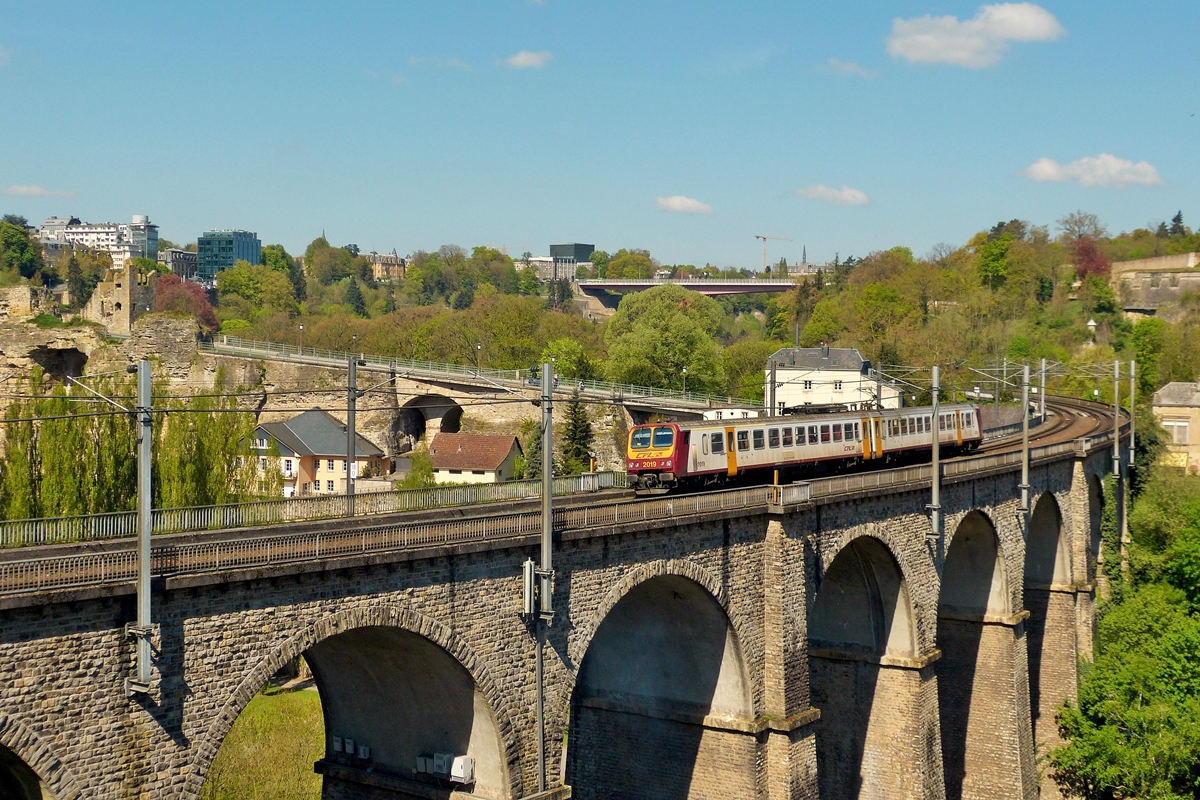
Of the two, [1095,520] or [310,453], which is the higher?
[310,453]

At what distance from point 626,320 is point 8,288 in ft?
181

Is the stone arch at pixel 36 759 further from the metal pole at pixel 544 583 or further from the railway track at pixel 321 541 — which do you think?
the metal pole at pixel 544 583

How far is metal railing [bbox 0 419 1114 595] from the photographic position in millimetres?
16391

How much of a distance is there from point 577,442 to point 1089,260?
8685 centimetres

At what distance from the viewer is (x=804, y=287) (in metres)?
143

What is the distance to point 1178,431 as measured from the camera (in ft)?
283

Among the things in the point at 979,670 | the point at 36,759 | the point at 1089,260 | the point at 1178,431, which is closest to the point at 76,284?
the point at 1178,431

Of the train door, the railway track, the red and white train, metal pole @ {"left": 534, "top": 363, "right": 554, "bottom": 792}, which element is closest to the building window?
the red and white train

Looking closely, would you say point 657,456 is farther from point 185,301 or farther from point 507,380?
point 185,301

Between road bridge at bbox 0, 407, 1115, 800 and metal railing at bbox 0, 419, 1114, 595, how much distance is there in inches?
1.9

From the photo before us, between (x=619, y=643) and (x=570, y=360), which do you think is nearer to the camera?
(x=619, y=643)

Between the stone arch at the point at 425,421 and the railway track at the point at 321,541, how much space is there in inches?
1949

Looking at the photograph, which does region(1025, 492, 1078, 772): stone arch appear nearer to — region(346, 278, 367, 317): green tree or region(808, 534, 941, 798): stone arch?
region(808, 534, 941, 798): stone arch

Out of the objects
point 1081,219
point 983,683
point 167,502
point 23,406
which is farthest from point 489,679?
point 1081,219
